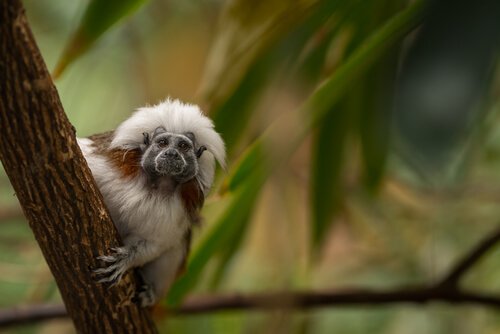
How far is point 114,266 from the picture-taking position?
Answer: 1487mm

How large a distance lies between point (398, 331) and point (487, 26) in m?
2.42

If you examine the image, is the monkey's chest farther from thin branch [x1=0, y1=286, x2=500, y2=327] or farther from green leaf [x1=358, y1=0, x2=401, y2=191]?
green leaf [x1=358, y1=0, x2=401, y2=191]

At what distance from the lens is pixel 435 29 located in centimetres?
68

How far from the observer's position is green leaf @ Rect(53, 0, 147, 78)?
130 centimetres

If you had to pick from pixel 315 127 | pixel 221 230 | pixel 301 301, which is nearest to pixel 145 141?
pixel 221 230

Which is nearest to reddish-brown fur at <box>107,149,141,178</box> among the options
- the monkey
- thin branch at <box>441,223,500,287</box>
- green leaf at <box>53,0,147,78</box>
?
the monkey

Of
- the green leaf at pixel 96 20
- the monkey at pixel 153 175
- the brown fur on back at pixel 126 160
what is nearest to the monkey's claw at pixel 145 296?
the monkey at pixel 153 175

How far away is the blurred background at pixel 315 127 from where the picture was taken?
69 cm

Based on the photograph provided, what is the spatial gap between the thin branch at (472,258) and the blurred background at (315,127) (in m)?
0.10

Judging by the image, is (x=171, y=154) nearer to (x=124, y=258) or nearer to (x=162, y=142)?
(x=162, y=142)

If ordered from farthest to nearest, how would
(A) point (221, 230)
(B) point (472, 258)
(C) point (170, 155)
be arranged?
(B) point (472, 258)
(A) point (221, 230)
(C) point (170, 155)

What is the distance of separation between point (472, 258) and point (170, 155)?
0.82 meters

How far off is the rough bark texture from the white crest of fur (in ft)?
0.83

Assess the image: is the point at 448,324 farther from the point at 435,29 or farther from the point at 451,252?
the point at 435,29
